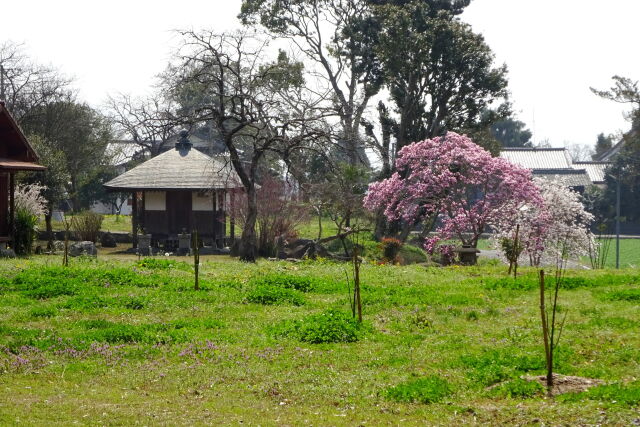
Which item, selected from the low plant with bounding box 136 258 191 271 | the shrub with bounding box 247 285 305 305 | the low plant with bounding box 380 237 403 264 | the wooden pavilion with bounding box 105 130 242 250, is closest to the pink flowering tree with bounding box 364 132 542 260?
the low plant with bounding box 380 237 403 264

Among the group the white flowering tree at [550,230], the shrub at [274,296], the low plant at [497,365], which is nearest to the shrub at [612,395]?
the low plant at [497,365]

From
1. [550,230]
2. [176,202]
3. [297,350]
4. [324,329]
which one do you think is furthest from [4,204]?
[550,230]

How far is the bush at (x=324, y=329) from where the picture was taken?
10.7 meters

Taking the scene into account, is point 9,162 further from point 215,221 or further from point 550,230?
point 550,230

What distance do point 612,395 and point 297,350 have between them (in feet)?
13.6

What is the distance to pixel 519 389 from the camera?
8.04 m

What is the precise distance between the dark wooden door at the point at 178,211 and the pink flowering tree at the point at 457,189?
846cm

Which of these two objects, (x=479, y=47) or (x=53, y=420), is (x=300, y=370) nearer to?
(x=53, y=420)

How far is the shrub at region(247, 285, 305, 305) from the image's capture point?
13.7 m

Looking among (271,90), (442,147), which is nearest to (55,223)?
(271,90)

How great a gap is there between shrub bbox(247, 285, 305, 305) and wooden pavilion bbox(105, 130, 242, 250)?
63.0 ft

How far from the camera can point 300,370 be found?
9.23 meters

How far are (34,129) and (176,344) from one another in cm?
3648

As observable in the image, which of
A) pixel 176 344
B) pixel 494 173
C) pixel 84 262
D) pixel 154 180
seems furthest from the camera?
pixel 154 180
